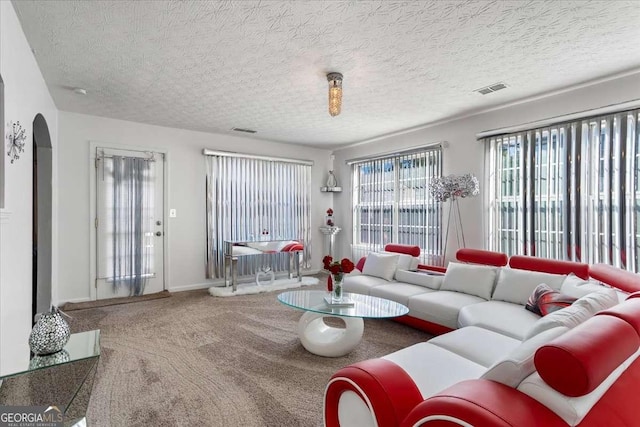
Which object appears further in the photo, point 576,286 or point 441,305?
point 441,305

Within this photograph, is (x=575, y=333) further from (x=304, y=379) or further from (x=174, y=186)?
(x=174, y=186)

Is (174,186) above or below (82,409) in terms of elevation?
above

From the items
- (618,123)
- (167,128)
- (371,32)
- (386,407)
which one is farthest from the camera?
(167,128)

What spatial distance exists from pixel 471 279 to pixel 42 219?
4.86 m

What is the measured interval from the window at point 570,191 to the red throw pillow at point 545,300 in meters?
0.94

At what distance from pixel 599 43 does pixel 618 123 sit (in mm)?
1023

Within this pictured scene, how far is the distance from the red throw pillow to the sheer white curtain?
490cm

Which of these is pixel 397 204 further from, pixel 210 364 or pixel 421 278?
pixel 210 364

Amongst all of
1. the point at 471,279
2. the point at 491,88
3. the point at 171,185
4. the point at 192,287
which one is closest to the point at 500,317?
the point at 471,279

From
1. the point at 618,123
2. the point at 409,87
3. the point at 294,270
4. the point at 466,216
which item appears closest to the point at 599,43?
the point at 618,123

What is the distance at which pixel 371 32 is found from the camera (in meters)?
2.36

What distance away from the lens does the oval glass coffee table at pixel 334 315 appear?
2.71 metres

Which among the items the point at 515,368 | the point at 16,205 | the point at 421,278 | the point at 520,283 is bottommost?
the point at 421,278

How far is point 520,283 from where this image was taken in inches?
121
